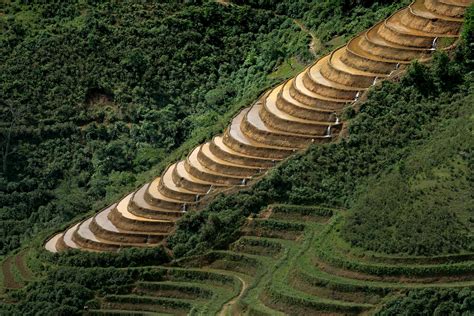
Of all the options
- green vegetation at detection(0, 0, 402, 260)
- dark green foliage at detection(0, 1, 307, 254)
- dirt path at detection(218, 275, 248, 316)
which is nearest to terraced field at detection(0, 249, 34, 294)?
green vegetation at detection(0, 0, 402, 260)

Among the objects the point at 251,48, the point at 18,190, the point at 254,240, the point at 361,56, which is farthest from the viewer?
the point at 251,48

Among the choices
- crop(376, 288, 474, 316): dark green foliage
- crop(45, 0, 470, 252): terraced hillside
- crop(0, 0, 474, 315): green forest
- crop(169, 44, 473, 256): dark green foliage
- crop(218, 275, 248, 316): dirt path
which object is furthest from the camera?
crop(45, 0, 470, 252): terraced hillside

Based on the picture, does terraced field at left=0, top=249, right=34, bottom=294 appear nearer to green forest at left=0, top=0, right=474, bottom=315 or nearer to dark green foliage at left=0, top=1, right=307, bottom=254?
green forest at left=0, top=0, right=474, bottom=315

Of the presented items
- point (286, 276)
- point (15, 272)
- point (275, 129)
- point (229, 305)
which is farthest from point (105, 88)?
point (286, 276)

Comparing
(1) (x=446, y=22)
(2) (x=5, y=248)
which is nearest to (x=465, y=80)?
(1) (x=446, y=22)

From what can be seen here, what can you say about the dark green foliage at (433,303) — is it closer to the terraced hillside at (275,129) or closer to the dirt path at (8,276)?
the terraced hillside at (275,129)

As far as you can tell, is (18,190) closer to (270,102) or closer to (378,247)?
(270,102)

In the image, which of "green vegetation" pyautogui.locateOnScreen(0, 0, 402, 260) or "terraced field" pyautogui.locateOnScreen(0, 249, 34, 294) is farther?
"green vegetation" pyautogui.locateOnScreen(0, 0, 402, 260)
